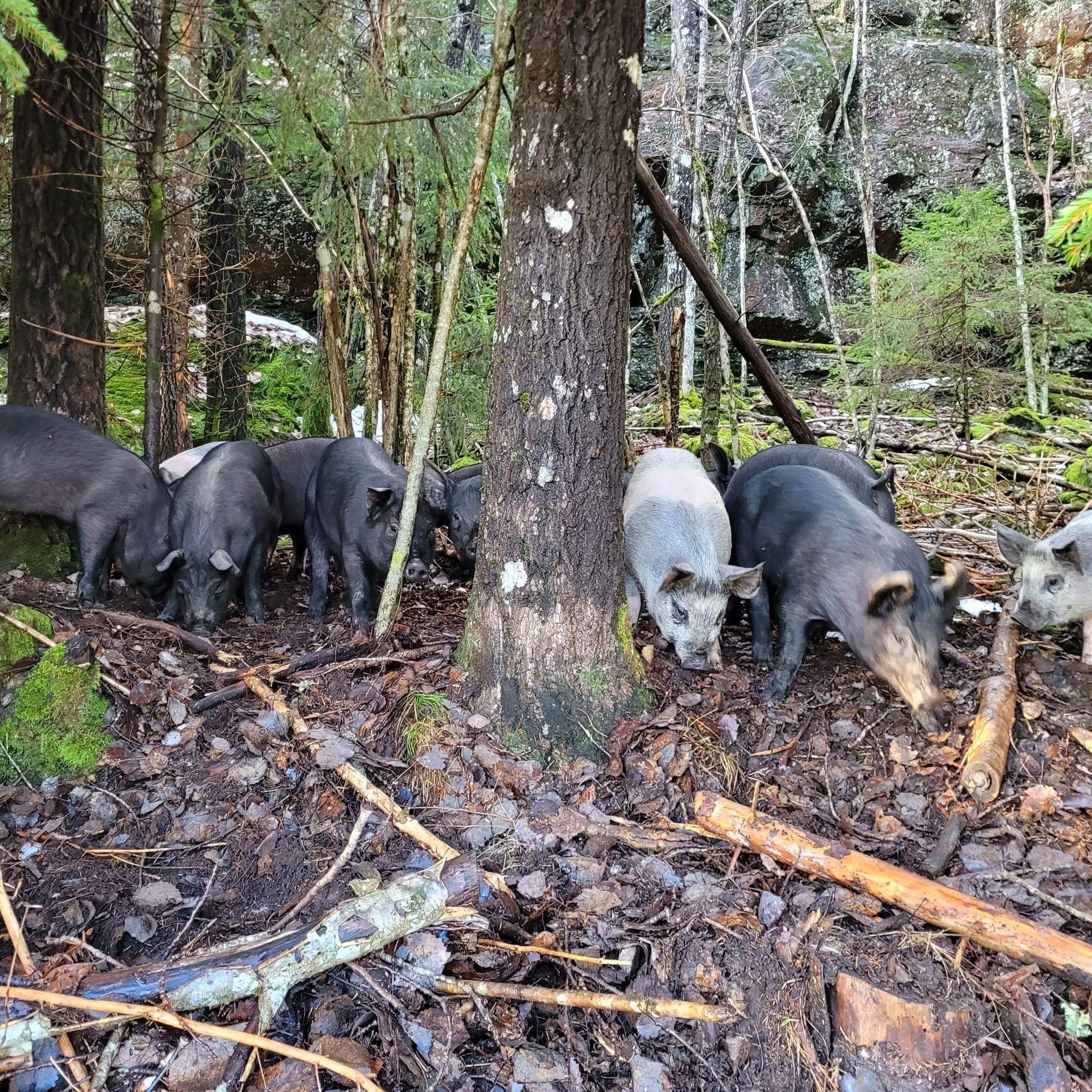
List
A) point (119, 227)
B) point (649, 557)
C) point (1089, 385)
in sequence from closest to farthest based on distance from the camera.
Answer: point (649, 557)
point (119, 227)
point (1089, 385)

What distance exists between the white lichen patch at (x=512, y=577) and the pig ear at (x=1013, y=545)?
11.5 ft

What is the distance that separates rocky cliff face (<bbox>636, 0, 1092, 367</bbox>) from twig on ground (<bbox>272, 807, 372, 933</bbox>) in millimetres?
13951

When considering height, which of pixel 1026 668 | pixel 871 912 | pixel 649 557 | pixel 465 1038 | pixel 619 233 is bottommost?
pixel 465 1038

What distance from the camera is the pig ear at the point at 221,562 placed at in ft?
19.2

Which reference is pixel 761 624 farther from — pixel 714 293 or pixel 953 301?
pixel 953 301

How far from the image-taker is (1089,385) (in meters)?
12.8

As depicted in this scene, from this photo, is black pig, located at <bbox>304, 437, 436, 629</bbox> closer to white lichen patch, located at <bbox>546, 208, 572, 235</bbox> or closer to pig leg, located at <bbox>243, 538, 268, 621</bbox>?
pig leg, located at <bbox>243, 538, 268, 621</bbox>

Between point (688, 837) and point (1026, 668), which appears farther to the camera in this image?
point (1026, 668)

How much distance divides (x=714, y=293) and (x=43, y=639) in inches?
181

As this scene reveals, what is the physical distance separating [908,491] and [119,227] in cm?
1023

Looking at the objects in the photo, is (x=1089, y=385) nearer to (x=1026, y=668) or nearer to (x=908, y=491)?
(x=908, y=491)

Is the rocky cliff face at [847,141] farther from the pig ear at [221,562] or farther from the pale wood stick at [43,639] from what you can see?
the pale wood stick at [43,639]

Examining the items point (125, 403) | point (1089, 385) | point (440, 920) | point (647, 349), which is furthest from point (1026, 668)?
point (647, 349)

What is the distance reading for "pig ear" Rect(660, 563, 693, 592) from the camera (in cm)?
496
